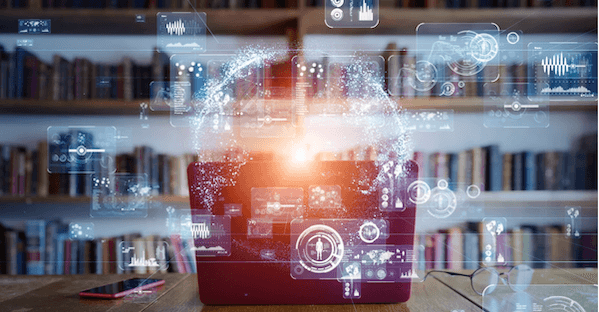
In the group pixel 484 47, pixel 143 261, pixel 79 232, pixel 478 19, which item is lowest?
pixel 143 261

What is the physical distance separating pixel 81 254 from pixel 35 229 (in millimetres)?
290

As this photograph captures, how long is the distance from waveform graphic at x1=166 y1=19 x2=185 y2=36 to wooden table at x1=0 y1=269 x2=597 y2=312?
0.81 meters

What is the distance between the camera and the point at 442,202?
4.34ft

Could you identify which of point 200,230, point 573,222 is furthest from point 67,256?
point 573,222

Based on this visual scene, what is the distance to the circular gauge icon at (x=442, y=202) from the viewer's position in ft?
4.29

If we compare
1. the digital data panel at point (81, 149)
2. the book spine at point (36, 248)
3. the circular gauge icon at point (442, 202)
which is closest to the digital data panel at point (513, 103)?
the circular gauge icon at point (442, 202)

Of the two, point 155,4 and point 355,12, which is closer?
point 355,12

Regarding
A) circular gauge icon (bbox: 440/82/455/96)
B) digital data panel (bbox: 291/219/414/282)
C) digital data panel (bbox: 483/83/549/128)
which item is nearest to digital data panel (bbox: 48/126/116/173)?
digital data panel (bbox: 291/219/414/282)

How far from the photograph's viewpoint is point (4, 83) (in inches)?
56.2

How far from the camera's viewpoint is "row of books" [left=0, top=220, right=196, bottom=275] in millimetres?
1415

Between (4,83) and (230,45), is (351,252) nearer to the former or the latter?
(230,45)

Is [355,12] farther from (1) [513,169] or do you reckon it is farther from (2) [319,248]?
(1) [513,169]

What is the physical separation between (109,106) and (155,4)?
0.45m

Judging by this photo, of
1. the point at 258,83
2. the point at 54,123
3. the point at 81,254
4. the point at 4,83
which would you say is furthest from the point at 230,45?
the point at 81,254
